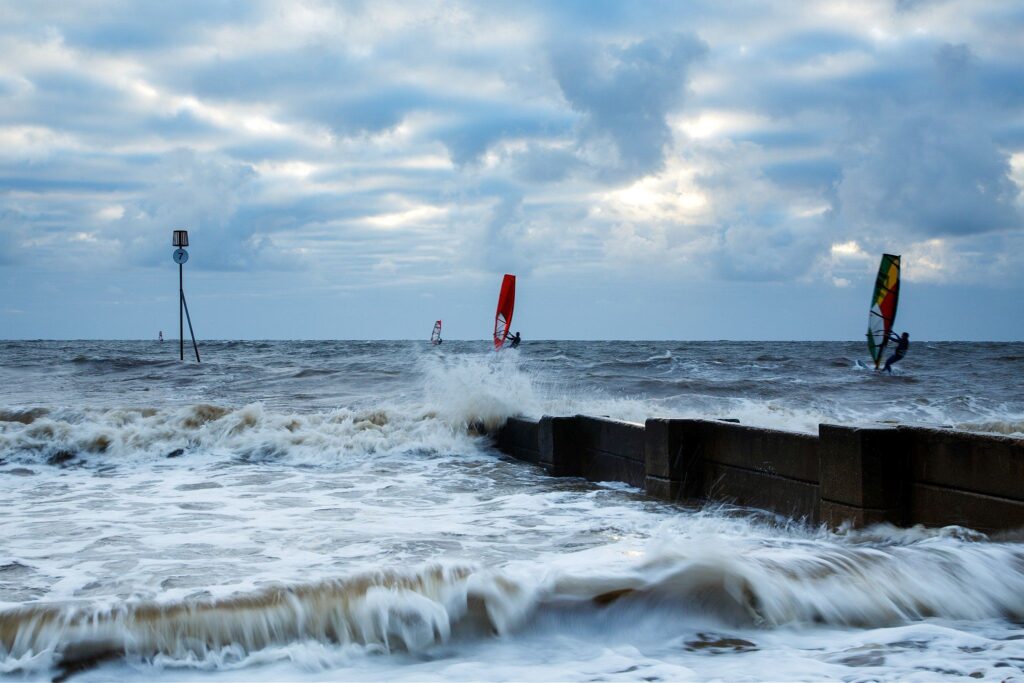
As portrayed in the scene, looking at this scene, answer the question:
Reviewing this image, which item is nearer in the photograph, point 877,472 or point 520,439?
point 877,472

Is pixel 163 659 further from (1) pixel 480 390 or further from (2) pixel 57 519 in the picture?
(1) pixel 480 390

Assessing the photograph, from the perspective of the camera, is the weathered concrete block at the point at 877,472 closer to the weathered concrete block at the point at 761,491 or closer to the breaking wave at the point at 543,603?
the breaking wave at the point at 543,603

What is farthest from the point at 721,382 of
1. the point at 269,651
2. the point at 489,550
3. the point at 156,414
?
the point at 269,651

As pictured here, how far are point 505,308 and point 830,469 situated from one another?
2185 cm

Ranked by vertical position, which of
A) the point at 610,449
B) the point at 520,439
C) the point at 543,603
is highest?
the point at 610,449

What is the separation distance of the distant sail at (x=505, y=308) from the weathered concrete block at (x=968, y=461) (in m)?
21.9

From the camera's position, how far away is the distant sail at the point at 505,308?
87.5ft

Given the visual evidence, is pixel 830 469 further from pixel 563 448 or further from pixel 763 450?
pixel 563 448

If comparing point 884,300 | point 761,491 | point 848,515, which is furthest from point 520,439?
point 884,300

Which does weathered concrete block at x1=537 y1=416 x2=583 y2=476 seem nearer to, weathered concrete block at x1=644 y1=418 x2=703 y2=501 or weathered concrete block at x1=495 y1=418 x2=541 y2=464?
weathered concrete block at x1=495 y1=418 x2=541 y2=464

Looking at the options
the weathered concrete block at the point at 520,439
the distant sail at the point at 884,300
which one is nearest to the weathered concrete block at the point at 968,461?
the weathered concrete block at the point at 520,439

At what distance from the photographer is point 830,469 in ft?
17.1

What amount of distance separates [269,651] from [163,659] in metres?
0.41

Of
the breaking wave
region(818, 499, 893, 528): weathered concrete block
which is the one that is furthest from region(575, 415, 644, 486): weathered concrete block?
the breaking wave
